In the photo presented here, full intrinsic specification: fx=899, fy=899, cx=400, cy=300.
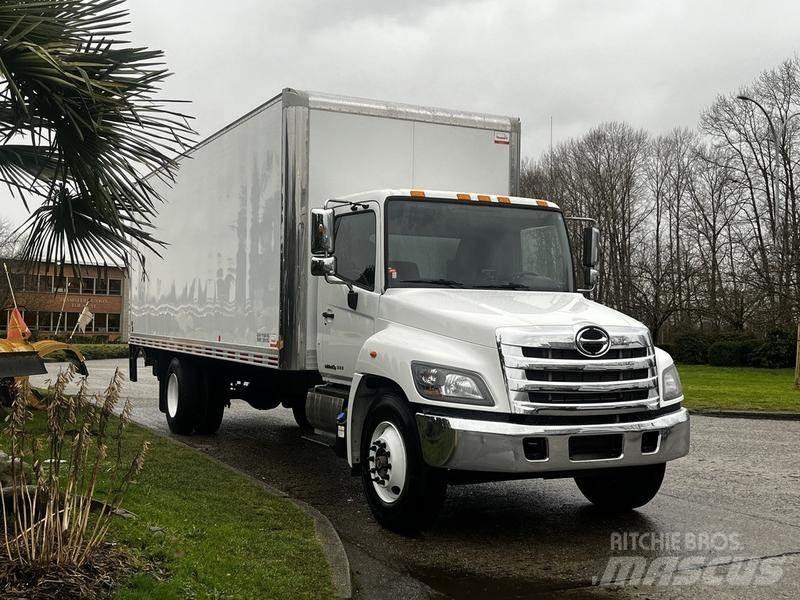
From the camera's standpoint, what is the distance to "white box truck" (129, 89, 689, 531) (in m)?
6.32

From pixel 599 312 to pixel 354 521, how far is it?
102 inches

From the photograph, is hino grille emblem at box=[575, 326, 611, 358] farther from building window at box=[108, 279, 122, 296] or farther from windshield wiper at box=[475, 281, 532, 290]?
→ building window at box=[108, 279, 122, 296]

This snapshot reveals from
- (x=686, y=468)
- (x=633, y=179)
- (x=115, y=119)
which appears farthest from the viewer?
(x=633, y=179)

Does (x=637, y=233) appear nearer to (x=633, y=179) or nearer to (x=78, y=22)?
(x=633, y=179)

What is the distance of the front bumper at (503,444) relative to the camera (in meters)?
6.11

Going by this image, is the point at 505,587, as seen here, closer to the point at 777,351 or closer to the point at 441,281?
the point at 441,281

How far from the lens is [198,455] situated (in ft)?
31.8

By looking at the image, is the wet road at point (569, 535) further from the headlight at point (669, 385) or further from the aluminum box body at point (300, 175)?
the aluminum box body at point (300, 175)

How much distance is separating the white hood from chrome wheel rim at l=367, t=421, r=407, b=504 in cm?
86

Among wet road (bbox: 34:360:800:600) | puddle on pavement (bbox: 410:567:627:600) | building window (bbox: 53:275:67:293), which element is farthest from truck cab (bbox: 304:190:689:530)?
building window (bbox: 53:275:67:293)

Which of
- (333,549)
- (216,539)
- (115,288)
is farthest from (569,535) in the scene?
(115,288)

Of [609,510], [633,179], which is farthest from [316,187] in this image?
[633,179]

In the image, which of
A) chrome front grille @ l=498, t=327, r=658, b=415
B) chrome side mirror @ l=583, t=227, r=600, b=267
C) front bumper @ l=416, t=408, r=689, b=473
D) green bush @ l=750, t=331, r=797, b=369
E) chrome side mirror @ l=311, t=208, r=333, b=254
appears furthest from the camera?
green bush @ l=750, t=331, r=797, b=369

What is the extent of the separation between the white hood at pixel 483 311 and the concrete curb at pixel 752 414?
33.8ft
